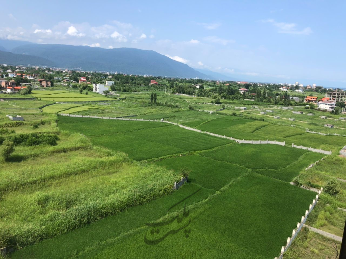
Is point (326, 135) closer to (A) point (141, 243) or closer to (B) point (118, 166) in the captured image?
(B) point (118, 166)

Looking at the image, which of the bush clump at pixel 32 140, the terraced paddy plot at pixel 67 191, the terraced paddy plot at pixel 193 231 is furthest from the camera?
the bush clump at pixel 32 140

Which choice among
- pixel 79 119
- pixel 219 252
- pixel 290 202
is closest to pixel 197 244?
pixel 219 252

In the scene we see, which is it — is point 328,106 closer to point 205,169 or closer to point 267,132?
point 267,132

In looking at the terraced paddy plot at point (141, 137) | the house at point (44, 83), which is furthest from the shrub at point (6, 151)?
the house at point (44, 83)

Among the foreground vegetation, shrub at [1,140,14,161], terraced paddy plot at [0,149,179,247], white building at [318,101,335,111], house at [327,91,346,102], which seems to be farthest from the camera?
house at [327,91,346,102]

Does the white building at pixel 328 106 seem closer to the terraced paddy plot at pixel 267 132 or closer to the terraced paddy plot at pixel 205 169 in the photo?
the terraced paddy plot at pixel 267 132

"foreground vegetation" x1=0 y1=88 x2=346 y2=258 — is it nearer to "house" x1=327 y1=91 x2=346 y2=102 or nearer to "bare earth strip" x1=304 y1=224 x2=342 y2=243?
"bare earth strip" x1=304 y1=224 x2=342 y2=243

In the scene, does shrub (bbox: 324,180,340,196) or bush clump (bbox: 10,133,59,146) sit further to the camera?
bush clump (bbox: 10,133,59,146)

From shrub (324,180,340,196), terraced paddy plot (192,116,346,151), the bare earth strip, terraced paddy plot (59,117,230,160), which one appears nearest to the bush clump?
terraced paddy plot (59,117,230,160)
